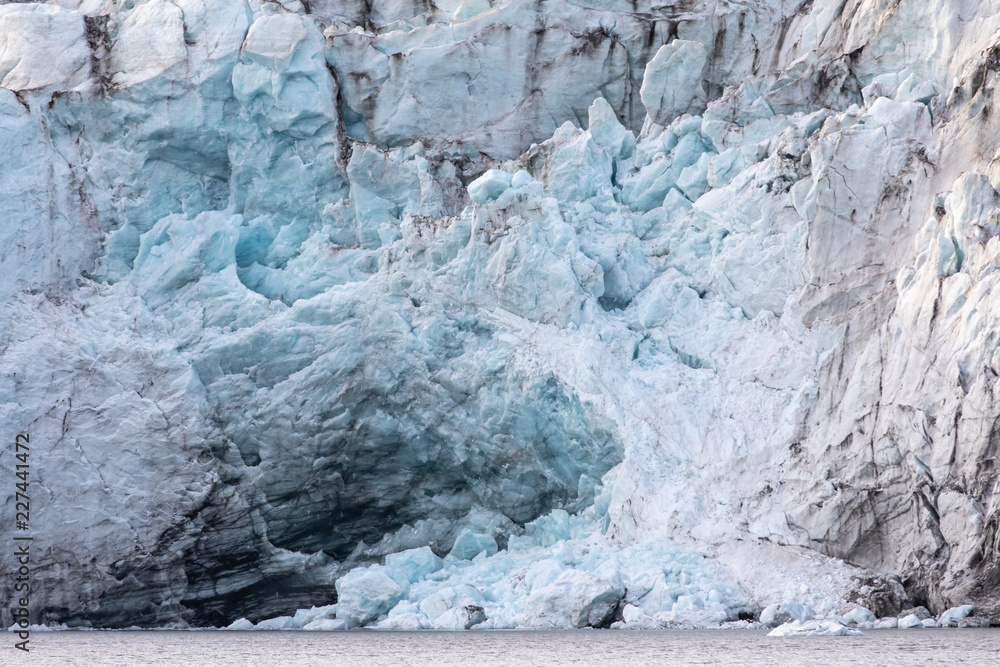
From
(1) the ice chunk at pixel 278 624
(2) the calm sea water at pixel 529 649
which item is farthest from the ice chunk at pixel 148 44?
(2) the calm sea water at pixel 529 649

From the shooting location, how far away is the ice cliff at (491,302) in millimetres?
16406

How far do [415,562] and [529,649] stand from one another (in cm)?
474

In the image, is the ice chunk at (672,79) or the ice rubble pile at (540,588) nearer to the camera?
the ice rubble pile at (540,588)

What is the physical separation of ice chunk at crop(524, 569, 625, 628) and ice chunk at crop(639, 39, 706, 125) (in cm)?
848

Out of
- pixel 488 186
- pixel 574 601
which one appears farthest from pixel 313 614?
pixel 488 186

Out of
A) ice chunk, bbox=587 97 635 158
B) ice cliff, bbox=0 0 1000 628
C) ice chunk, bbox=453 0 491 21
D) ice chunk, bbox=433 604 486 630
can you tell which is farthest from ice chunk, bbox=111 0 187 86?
ice chunk, bbox=433 604 486 630

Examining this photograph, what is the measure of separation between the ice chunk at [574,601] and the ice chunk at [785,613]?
1864 mm

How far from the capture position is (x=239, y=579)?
63.3 feet

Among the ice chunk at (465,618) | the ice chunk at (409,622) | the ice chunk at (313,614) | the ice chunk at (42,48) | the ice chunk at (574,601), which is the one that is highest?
the ice chunk at (42,48)

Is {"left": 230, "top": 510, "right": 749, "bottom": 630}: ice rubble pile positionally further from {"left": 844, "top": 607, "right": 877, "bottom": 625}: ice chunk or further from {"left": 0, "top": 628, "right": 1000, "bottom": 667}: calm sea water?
{"left": 844, "top": 607, "right": 877, "bottom": 625}: ice chunk

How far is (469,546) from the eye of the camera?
19.0 metres

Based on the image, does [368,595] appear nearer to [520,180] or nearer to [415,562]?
[415,562]

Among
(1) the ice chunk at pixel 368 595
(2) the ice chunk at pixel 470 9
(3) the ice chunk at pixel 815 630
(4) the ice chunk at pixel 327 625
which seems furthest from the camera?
(2) the ice chunk at pixel 470 9

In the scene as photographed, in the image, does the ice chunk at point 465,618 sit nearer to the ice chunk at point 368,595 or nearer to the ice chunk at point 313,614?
the ice chunk at point 368,595
